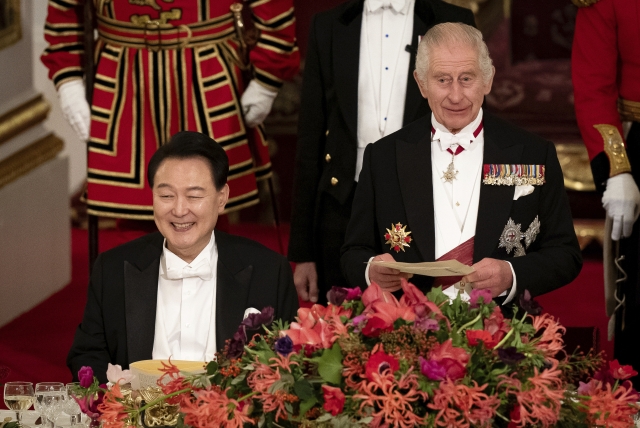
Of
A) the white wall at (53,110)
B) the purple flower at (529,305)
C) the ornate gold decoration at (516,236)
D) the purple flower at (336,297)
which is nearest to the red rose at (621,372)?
the purple flower at (529,305)

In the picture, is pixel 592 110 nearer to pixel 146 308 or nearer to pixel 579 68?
pixel 579 68

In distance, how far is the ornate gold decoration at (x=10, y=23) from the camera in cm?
491

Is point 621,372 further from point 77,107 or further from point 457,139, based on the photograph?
point 77,107

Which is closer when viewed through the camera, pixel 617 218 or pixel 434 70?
pixel 434 70

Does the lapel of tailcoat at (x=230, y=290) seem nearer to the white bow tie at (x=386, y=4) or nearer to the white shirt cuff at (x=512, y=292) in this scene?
the white shirt cuff at (x=512, y=292)

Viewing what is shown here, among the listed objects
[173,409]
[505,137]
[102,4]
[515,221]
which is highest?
[102,4]

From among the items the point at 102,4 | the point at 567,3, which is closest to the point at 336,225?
the point at 102,4

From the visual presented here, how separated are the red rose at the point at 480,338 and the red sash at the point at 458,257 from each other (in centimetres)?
84

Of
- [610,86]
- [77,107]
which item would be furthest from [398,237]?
[77,107]

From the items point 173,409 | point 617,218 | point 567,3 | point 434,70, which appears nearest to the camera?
point 173,409

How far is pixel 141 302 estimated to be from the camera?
2.59 m

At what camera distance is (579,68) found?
337 cm

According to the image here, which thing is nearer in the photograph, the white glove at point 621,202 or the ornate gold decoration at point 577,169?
the white glove at point 621,202

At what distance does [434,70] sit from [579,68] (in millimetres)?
967
